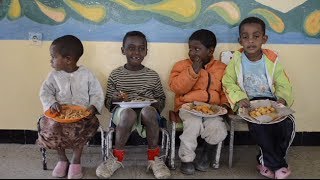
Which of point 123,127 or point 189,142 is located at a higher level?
point 123,127

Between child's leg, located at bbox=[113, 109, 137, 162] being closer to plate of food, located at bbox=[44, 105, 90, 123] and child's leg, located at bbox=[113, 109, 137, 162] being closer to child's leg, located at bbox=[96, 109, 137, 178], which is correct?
child's leg, located at bbox=[96, 109, 137, 178]

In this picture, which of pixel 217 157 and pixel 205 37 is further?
pixel 205 37

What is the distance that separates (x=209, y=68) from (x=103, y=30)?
918 millimetres

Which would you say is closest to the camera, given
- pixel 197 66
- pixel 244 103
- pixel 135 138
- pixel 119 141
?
pixel 119 141

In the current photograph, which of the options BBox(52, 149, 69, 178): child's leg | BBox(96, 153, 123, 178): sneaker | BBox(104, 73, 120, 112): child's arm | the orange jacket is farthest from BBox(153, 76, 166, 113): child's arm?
BBox(52, 149, 69, 178): child's leg

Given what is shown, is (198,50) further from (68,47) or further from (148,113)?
(68,47)

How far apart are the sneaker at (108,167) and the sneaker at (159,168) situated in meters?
0.24

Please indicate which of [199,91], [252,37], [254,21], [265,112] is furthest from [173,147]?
[254,21]

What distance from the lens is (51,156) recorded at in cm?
314

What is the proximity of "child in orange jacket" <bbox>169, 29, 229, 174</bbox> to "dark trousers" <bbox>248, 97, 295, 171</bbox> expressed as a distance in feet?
0.86

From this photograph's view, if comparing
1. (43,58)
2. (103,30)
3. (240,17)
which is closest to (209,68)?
(240,17)

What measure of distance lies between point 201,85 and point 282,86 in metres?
0.62

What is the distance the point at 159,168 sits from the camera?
2.73 m

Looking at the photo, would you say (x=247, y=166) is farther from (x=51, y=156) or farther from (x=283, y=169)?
(x=51, y=156)
